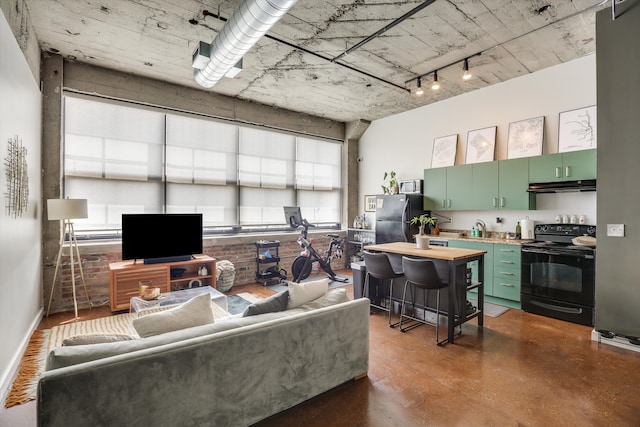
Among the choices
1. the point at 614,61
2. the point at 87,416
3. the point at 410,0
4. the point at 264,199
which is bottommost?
the point at 87,416

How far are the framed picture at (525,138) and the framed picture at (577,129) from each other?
0.25m

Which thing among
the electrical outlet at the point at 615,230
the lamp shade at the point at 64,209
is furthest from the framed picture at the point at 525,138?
the lamp shade at the point at 64,209

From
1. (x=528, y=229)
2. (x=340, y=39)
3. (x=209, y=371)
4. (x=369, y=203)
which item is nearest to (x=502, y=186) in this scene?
(x=528, y=229)

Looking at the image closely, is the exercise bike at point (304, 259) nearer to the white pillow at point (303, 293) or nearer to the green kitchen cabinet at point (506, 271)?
the green kitchen cabinet at point (506, 271)

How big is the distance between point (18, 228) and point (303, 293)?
2.64m

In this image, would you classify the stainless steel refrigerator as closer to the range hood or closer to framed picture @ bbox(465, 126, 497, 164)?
framed picture @ bbox(465, 126, 497, 164)

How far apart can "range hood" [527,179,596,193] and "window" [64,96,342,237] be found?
4.08m

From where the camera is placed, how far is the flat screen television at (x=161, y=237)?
4.45 metres

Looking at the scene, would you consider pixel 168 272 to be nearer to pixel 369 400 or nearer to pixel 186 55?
pixel 186 55

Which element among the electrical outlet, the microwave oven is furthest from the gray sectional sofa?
the microwave oven

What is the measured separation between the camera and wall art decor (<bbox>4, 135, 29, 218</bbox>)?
8.40 feet

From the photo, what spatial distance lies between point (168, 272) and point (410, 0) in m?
4.40

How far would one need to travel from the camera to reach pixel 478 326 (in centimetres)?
377

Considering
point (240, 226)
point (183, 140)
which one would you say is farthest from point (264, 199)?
point (183, 140)
